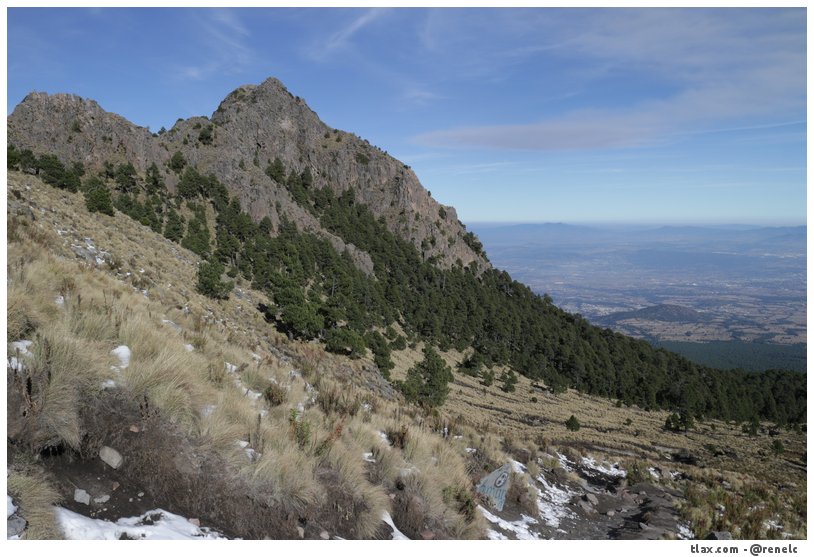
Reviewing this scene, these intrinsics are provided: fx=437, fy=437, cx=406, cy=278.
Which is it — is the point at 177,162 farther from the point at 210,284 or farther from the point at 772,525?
the point at 772,525

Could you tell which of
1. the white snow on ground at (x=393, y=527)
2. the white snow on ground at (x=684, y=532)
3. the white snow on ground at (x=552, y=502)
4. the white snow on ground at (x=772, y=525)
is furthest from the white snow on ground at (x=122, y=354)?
the white snow on ground at (x=772, y=525)

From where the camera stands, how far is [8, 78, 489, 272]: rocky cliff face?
2167 inches

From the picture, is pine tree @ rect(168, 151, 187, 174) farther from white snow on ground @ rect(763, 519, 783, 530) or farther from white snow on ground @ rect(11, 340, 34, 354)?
white snow on ground @ rect(763, 519, 783, 530)

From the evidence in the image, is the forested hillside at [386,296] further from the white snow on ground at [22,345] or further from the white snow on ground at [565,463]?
the white snow on ground at [22,345]

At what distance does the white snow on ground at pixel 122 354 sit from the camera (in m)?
5.66

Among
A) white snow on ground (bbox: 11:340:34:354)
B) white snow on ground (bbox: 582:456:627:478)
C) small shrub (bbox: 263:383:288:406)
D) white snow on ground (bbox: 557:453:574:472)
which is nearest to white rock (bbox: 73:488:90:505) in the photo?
white snow on ground (bbox: 11:340:34:354)

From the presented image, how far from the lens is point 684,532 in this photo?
755cm

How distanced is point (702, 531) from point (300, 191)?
83418mm

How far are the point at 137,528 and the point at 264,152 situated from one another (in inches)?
3646

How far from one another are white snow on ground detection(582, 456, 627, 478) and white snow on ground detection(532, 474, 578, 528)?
2.81 m

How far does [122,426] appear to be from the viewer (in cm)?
473

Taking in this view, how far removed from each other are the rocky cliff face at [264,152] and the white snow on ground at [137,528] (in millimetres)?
62093
